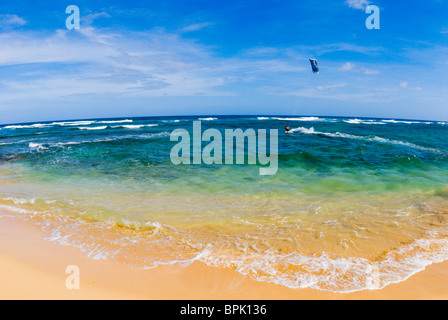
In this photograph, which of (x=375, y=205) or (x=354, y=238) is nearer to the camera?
(x=354, y=238)

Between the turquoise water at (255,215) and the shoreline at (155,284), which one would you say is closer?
the shoreline at (155,284)

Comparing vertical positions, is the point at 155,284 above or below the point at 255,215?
below

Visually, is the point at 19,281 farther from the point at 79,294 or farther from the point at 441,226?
the point at 441,226

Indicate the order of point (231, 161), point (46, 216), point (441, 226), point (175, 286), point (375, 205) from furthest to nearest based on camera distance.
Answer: point (231, 161) < point (375, 205) < point (46, 216) < point (441, 226) < point (175, 286)

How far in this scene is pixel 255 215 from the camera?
5867mm

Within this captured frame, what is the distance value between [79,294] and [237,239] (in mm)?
2576

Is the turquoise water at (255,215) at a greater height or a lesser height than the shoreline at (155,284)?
greater

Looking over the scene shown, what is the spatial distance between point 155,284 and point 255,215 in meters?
3.01

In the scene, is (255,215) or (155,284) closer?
(155,284)

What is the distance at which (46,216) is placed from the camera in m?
5.74

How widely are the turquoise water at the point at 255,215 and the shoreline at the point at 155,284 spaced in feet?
0.54

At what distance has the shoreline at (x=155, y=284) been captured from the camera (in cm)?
314

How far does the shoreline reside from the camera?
314 centimetres

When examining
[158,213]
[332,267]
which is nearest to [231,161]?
[158,213]
